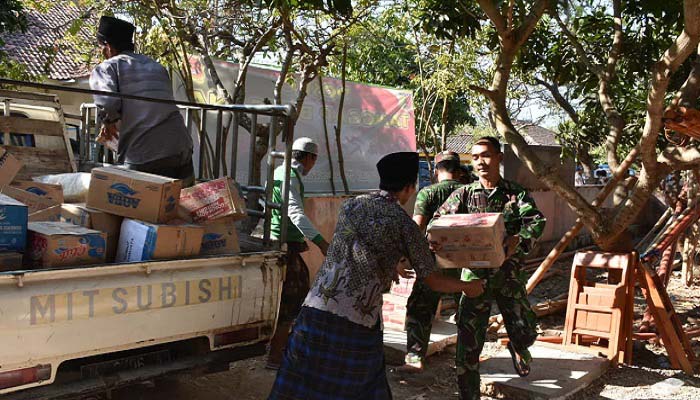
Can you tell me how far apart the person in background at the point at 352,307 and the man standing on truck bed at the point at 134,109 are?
5.17 ft

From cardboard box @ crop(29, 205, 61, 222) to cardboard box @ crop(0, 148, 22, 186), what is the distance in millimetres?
312

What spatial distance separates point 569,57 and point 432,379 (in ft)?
12.7

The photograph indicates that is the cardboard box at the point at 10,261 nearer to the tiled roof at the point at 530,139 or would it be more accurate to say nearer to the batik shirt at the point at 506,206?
the batik shirt at the point at 506,206

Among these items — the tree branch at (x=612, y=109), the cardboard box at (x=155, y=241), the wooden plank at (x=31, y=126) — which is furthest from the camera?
the tree branch at (x=612, y=109)

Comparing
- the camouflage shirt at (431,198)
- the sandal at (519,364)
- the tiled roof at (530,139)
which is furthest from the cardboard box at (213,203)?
the tiled roof at (530,139)

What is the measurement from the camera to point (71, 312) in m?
2.79

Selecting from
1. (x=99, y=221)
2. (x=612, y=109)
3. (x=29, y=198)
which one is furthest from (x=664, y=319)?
(x=29, y=198)

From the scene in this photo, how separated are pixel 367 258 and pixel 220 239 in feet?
3.52

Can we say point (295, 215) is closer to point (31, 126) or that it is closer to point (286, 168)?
point (286, 168)

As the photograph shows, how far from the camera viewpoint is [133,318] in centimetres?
299

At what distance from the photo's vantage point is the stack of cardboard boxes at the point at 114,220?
2877mm

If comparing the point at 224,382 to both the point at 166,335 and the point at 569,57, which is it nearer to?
the point at 166,335

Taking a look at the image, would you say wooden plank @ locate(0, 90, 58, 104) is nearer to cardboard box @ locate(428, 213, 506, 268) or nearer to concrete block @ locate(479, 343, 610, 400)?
cardboard box @ locate(428, 213, 506, 268)

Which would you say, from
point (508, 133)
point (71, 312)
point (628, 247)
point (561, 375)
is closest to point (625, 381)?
point (561, 375)
